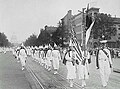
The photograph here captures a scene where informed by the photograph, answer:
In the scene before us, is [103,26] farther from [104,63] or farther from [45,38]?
A: [104,63]

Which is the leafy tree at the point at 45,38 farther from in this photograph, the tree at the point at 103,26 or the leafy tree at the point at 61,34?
the tree at the point at 103,26

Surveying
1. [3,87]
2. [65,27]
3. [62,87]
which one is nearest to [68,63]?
[62,87]

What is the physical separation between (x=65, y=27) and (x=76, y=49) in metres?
37.5

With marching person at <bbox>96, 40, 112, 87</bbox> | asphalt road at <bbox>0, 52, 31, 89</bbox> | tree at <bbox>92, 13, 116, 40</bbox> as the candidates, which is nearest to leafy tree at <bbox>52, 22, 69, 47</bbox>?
tree at <bbox>92, 13, 116, 40</bbox>

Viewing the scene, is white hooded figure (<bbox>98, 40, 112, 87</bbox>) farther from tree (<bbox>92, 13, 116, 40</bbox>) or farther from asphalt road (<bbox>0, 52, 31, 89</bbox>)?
tree (<bbox>92, 13, 116, 40</bbox>)

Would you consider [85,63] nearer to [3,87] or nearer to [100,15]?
[3,87]

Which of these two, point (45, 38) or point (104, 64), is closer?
point (104, 64)

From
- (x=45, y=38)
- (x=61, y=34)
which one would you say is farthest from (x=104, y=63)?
(x=45, y=38)

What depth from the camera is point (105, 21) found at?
132 ft

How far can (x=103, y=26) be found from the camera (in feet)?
A: 131

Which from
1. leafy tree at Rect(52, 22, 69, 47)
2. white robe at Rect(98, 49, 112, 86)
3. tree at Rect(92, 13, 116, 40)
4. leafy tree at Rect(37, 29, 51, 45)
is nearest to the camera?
white robe at Rect(98, 49, 112, 86)

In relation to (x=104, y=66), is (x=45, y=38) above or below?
above

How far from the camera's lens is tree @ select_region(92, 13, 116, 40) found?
130 feet

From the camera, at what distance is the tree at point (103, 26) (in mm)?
39531
